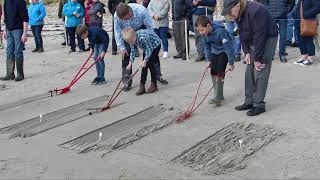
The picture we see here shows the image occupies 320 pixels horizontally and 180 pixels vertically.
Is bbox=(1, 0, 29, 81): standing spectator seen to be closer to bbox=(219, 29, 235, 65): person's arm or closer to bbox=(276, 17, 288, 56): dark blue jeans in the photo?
bbox=(219, 29, 235, 65): person's arm

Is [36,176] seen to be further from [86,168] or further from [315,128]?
[315,128]

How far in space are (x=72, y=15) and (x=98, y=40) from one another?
14.3 ft

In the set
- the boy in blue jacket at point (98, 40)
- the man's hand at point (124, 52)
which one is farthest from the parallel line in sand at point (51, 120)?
the boy in blue jacket at point (98, 40)

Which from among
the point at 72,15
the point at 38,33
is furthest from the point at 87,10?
the point at 38,33

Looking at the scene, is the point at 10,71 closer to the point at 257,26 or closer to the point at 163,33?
the point at 163,33

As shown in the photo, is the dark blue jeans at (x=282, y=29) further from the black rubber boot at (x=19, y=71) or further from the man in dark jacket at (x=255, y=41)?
the black rubber boot at (x=19, y=71)

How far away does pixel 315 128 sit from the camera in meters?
6.23

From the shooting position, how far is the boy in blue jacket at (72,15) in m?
13.0

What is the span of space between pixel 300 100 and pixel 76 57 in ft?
21.6

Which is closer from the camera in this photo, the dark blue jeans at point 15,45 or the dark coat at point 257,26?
the dark coat at point 257,26

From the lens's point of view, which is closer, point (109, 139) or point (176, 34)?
point (109, 139)

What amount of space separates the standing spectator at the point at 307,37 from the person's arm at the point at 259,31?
3119 mm

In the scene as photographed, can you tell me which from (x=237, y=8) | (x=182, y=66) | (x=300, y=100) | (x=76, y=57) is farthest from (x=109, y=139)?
(x=76, y=57)

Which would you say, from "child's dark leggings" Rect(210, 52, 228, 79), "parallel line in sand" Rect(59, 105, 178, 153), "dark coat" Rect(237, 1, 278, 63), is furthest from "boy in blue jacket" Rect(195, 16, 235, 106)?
"parallel line in sand" Rect(59, 105, 178, 153)
